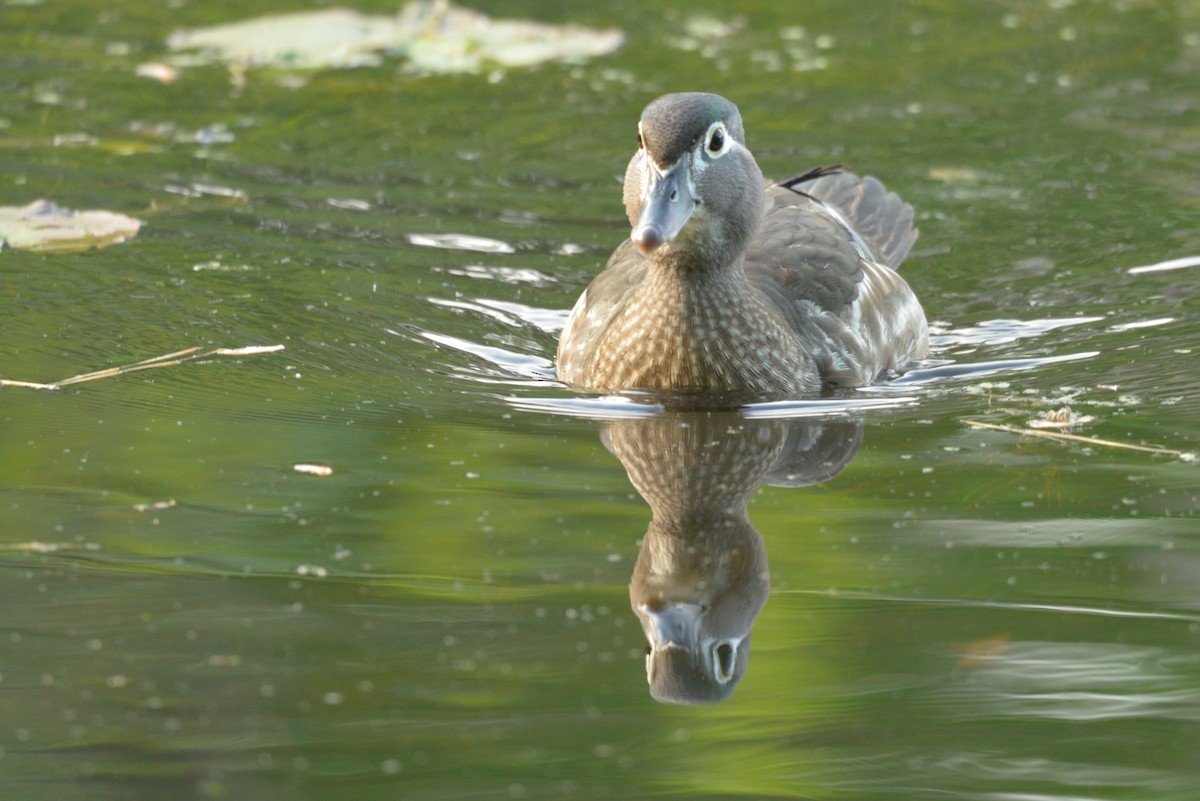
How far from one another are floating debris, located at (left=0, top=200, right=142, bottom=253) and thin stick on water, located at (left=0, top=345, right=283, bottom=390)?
1702mm

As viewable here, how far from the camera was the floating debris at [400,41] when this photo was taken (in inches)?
489

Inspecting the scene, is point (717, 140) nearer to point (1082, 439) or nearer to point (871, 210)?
point (1082, 439)

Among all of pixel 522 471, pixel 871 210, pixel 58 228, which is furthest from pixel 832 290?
pixel 58 228

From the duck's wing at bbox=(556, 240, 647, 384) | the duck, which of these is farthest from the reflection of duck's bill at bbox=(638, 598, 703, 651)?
the duck's wing at bbox=(556, 240, 647, 384)

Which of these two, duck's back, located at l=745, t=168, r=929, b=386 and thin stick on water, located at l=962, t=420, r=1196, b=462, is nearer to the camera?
thin stick on water, located at l=962, t=420, r=1196, b=462

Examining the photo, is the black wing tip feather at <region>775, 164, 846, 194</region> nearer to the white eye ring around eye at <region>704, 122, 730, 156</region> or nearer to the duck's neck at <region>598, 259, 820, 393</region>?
the duck's neck at <region>598, 259, 820, 393</region>

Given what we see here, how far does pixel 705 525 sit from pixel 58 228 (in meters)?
4.76

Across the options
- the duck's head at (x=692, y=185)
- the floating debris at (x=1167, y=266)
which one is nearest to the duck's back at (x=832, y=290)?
the duck's head at (x=692, y=185)

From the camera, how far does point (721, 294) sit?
687cm

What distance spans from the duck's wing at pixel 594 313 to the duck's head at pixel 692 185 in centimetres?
42

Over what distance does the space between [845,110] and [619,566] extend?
7.01 meters

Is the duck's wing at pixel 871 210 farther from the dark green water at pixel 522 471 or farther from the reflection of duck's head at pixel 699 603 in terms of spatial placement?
the reflection of duck's head at pixel 699 603

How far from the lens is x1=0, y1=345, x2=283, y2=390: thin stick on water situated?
22.2 feet

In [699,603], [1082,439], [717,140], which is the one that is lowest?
[1082,439]
